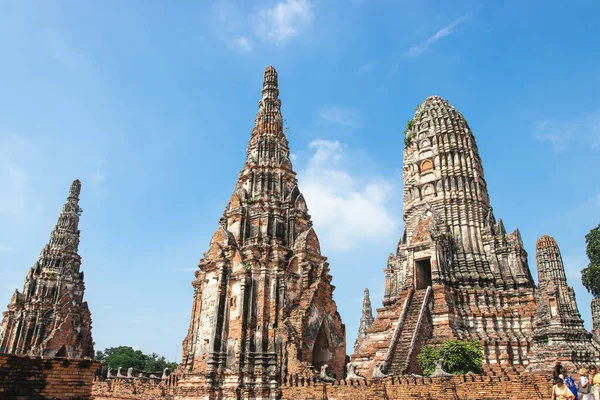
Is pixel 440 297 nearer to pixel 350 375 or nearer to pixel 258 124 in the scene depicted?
pixel 350 375

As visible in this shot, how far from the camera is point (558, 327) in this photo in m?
19.7

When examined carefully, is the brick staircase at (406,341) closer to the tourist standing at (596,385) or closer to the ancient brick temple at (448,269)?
the ancient brick temple at (448,269)

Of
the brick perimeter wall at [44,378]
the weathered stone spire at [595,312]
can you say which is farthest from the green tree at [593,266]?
the brick perimeter wall at [44,378]

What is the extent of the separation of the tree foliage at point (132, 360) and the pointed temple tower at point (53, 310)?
101ft

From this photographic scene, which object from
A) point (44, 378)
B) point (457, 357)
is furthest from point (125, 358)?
point (44, 378)

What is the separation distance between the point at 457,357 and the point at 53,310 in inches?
1390

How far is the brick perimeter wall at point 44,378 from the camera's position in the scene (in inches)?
320

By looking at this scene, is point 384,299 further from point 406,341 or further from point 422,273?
point 406,341

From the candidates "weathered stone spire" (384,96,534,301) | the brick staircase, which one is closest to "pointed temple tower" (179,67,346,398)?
the brick staircase

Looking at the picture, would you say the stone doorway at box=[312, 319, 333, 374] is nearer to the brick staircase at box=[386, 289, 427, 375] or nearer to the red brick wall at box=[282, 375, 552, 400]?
the brick staircase at box=[386, 289, 427, 375]

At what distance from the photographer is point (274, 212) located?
25125 mm

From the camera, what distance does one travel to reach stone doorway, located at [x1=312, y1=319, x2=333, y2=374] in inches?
902

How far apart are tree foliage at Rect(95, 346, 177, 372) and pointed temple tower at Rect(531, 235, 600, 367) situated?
2334 inches

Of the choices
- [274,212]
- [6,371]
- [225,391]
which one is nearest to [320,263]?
[274,212]
